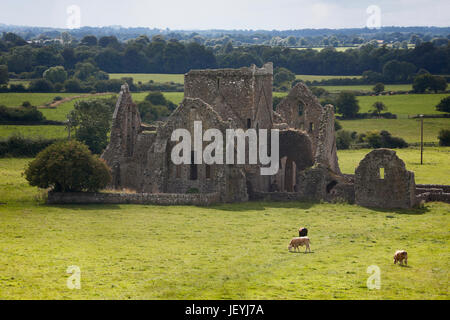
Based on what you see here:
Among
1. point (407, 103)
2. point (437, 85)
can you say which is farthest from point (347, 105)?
point (437, 85)

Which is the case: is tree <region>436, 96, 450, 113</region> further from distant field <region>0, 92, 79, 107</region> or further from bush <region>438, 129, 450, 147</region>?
distant field <region>0, 92, 79, 107</region>

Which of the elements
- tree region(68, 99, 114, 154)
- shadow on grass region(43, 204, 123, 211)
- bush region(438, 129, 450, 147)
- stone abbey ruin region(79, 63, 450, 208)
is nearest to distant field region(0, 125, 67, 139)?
tree region(68, 99, 114, 154)

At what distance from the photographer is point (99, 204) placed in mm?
46719

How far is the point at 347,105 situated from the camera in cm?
10662

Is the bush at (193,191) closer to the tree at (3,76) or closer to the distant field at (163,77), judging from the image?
the tree at (3,76)

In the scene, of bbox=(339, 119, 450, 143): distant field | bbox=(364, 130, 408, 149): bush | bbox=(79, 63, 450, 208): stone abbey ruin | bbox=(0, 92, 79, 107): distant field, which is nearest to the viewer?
bbox=(79, 63, 450, 208): stone abbey ruin

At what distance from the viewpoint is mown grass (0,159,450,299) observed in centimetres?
2634

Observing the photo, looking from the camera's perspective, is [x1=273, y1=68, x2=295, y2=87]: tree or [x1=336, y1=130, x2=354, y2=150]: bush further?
[x1=273, y1=68, x2=295, y2=87]: tree

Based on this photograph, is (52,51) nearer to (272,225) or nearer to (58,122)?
(58,122)

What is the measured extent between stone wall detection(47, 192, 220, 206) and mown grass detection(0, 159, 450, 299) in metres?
1.03

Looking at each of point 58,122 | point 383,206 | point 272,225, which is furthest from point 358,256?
point 58,122

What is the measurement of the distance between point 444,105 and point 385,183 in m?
66.4

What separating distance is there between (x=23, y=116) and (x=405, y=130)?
47860 mm

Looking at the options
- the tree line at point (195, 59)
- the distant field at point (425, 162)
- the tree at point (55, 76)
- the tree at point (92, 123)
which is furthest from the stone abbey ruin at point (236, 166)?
the tree line at point (195, 59)
